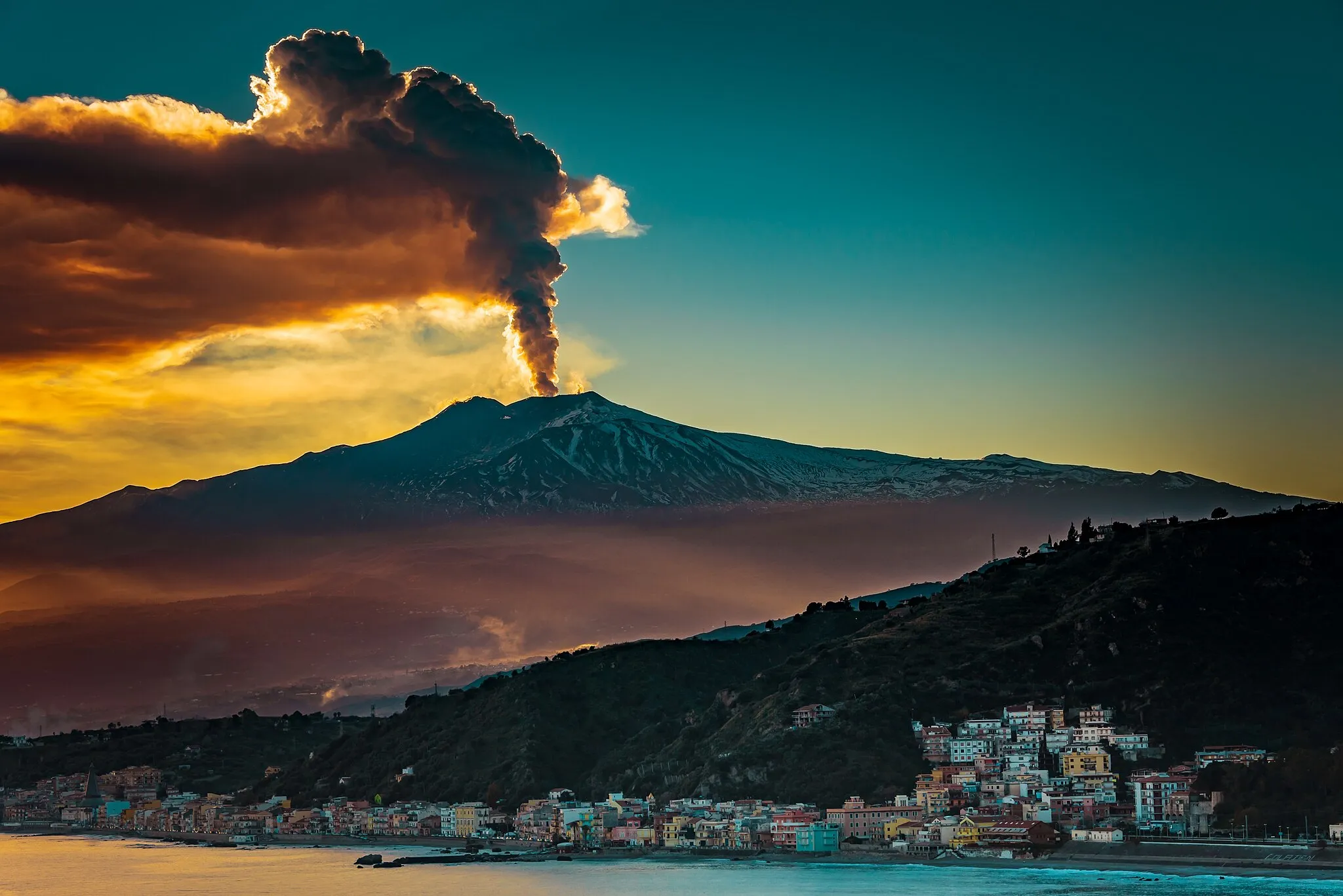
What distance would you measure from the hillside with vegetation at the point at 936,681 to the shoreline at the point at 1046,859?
662 centimetres

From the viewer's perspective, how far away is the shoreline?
76.6 m

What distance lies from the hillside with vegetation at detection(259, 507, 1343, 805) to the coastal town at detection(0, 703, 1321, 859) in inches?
74.7

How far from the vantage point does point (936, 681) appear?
112m

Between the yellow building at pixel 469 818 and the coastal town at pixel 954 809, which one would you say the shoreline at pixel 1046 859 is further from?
the yellow building at pixel 469 818

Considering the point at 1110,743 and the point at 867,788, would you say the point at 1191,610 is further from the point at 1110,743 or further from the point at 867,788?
the point at 867,788

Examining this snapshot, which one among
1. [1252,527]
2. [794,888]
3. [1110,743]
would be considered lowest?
[794,888]

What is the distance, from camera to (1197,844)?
8169cm

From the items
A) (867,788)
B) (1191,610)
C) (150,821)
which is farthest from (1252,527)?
(150,821)

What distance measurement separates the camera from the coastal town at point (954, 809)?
8875cm

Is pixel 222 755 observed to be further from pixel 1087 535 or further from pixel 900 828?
pixel 900 828

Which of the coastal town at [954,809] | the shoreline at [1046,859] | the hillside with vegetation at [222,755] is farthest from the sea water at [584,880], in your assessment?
the hillside with vegetation at [222,755]

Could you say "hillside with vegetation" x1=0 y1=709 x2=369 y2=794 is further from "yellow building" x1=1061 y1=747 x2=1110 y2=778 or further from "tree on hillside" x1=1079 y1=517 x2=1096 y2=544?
"yellow building" x1=1061 y1=747 x2=1110 y2=778

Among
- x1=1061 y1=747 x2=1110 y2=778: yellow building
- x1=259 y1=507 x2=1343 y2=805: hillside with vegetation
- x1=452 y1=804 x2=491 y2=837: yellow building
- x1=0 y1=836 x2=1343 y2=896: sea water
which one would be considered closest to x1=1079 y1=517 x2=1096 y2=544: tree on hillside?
x1=259 y1=507 x2=1343 y2=805: hillside with vegetation

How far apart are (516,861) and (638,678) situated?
31.2 meters
